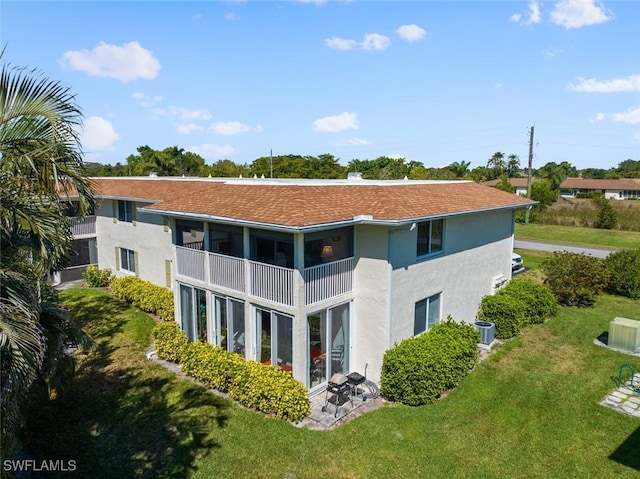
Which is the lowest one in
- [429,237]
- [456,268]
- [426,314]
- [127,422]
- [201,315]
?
[127,422]

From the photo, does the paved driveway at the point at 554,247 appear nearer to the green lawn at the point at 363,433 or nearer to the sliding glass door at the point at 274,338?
the green lawn at the point at 363,433

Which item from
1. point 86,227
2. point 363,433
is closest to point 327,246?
point 363,433

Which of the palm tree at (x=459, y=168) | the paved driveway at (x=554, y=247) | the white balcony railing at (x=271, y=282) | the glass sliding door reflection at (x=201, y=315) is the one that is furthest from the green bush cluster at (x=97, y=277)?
the palm tree at (x=459, y=168)

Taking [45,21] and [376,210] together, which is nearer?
[45,21]

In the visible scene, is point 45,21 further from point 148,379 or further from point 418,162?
point 418,162

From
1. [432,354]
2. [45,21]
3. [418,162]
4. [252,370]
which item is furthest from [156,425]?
[418,162]

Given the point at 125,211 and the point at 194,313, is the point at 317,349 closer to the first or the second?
the point at 194,313
